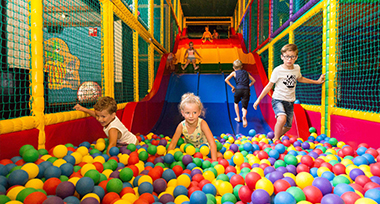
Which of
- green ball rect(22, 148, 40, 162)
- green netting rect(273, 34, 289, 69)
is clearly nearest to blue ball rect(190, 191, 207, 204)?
green ball rect(22, 148, 40, 162)

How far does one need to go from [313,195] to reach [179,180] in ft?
2.27

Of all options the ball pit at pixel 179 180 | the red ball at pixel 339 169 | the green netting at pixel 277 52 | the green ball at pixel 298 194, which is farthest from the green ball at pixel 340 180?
the green netting at pixel 277 52

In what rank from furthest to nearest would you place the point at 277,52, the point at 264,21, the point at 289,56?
the point at 264,21
the point at 277,52
the point at 289,56

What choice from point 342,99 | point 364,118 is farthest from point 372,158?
point 342,99

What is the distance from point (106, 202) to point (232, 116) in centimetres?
296

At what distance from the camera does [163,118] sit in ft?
12.5

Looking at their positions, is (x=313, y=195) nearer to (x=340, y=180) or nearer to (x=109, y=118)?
(x=340, y=180)

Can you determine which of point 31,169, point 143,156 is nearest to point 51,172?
point 31,169

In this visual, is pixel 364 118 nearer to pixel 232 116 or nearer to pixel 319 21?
pixel 319 21

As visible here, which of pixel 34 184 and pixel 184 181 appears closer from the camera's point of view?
pixel 34 184

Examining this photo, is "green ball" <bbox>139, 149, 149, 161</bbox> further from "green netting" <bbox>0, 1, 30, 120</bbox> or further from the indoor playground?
"green netting" <bbox>0, 1, 30, 120</bbox>

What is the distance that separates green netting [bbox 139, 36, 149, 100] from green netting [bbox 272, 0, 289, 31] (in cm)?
253

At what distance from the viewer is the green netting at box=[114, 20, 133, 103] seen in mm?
2988

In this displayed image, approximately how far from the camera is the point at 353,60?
2309 millimetres
